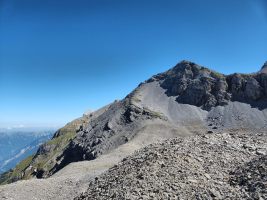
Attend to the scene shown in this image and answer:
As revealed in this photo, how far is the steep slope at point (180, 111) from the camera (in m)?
116

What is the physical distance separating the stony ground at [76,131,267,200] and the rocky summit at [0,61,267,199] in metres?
0.07

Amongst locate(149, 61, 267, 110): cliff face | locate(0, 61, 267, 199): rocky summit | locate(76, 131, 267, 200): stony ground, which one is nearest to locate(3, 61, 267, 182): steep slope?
locate(149, 61, 267, 110): cliff face

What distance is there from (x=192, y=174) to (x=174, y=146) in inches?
308

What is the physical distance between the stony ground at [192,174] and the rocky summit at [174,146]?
2.9 inches

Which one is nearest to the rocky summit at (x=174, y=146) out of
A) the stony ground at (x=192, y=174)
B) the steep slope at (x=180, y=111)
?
the stony ground at (x=192, y=174)

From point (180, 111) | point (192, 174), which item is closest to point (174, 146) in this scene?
point (192, 174)

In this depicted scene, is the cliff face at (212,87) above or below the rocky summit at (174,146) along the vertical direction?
above

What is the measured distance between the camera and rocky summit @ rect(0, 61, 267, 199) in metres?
27.8

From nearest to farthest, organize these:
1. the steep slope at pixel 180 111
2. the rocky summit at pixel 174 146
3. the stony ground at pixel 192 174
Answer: the stony ground at pixel 192 174, the rocky summit at pixel 174 146, the steep slope at pixel 180 111

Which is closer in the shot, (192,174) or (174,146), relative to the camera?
(192,174)

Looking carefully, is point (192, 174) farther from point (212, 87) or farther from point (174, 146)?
point (212, 87)

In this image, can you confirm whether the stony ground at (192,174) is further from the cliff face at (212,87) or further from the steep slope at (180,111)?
the cliff face at (212,87)

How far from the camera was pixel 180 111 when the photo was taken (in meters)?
139

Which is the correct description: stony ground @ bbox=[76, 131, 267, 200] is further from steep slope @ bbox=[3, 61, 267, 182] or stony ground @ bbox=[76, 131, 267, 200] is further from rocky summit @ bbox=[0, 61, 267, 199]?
steep slope @ bbox=[3, 61, 267, 182]
